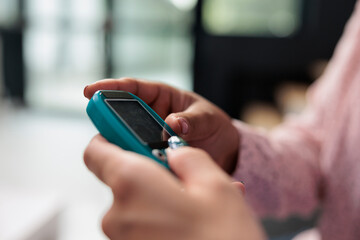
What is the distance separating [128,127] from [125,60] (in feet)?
9.04

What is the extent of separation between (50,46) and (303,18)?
6.46 ft

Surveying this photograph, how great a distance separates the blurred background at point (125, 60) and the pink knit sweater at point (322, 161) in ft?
2.58

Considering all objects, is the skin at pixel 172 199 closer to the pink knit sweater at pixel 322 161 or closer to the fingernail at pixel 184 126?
the fingernail at pixel 184 126

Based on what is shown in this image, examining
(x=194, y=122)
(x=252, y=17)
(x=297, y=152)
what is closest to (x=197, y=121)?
(x=194, y=122)

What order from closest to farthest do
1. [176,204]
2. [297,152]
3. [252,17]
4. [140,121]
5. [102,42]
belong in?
[176,204] < [140,121] < [297,152] < [252,17] < [102,42]

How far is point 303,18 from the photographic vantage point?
244 cm

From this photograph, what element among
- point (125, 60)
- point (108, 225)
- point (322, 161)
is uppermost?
point (108, 225)

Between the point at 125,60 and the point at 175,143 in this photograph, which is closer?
the point at 175,143

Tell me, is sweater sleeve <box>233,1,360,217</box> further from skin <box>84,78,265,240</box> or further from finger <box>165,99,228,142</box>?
skin <box>84,78,265,240</box>

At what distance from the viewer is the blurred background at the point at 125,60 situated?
1928 mm

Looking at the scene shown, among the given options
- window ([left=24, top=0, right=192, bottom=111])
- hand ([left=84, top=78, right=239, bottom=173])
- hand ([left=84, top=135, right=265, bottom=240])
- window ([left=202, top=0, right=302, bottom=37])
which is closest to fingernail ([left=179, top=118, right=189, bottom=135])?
hand ([left=84, top=78, right=239, bottom=173])

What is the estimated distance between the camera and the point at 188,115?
38cm

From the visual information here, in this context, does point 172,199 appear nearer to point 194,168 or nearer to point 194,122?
point 194,168

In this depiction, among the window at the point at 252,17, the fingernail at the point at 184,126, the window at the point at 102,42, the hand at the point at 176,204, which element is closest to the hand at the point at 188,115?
the fingernail at the point at 184,126
